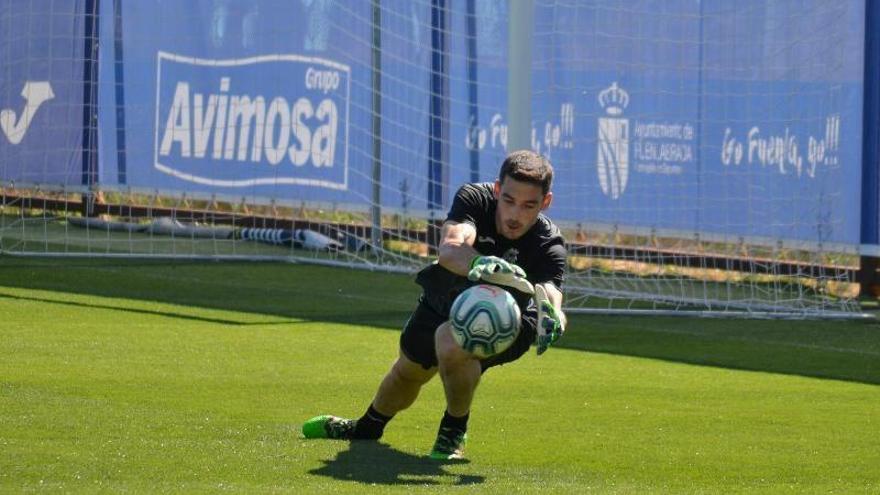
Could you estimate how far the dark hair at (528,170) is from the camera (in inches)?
265

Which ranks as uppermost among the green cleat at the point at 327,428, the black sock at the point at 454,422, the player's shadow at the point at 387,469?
the black sock at the point at 454,422

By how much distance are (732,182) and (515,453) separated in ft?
23.8

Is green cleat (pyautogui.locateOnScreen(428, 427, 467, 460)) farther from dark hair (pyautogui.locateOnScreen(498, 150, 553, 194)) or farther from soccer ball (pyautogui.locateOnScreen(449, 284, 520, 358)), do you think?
dark hair (pyautogui.locateOnScreen(498, 150, 553, 194))

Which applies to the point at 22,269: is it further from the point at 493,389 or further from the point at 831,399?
the point at 831,399

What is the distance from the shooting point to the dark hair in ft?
22.1

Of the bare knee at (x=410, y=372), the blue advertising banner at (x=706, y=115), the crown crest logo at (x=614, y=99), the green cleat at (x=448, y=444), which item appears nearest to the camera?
the green cleat at (x=448, y=444)

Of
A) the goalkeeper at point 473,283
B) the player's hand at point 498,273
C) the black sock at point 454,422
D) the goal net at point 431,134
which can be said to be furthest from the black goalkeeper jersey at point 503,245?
the goal net at point 431,134

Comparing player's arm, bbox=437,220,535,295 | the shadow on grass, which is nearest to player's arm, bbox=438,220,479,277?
player's arm, bbox=437,220,535,295

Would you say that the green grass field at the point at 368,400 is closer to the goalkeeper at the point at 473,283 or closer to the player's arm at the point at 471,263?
the goalkeeper at the point at 473,283

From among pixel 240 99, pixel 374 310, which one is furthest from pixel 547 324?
pixel 240 99

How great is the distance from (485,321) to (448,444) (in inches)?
22.6

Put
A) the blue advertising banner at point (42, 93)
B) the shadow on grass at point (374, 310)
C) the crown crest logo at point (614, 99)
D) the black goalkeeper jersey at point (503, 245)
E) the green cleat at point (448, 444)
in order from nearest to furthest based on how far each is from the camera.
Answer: the green cleat at point (448, 444), the black goalkeeper jersey at point (503, 245), the shadow on grass at point (374, 310), the crown crest logo at point (614, 99), the blue advertising banner at point (42, 93)

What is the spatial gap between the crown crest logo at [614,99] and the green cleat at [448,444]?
24.7 feet

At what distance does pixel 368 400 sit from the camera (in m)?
8.57
